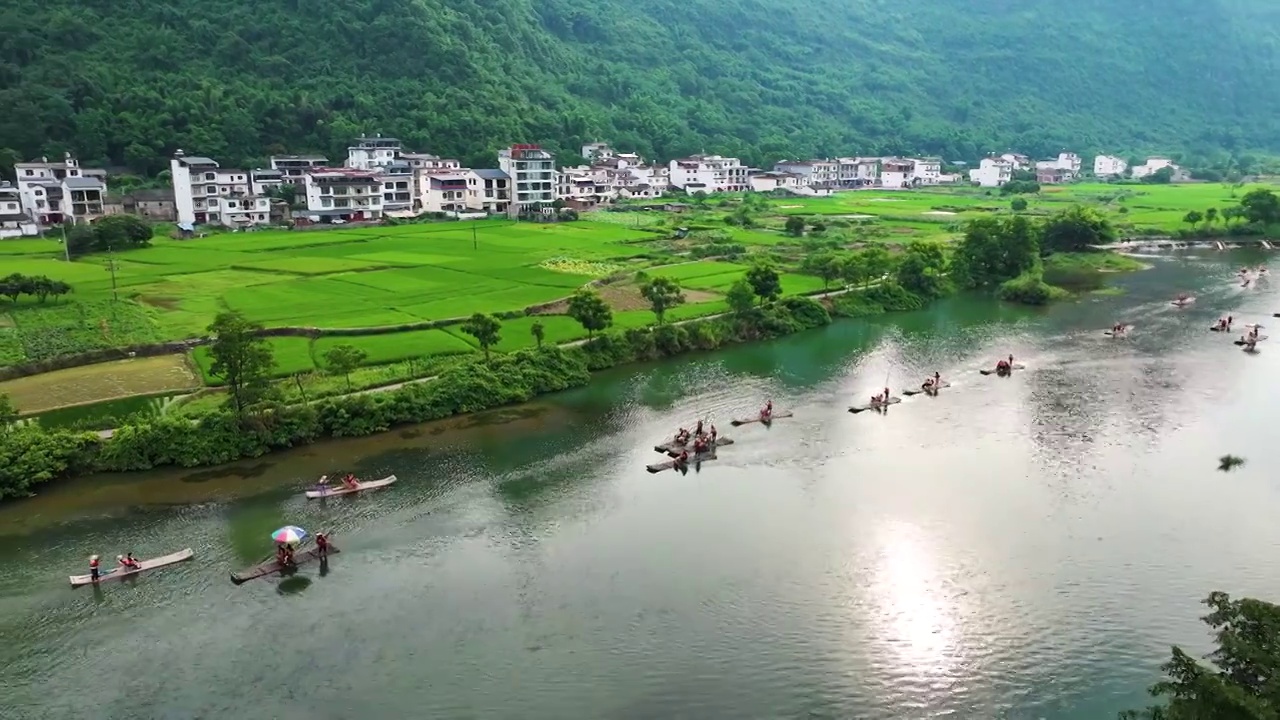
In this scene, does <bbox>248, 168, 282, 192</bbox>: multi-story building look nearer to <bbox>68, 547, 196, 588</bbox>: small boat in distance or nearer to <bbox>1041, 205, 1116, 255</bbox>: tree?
<bbox>68, 547, 196, 588</bbox>: small boat in distance

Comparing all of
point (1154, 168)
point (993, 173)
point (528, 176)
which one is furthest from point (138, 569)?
point (1154, 168)

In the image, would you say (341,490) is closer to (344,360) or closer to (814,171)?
(344,360)

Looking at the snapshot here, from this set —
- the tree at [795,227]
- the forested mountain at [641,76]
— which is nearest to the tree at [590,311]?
the tree at [795,227]

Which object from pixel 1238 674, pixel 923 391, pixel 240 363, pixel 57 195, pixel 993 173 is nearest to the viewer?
pixel 1238 674

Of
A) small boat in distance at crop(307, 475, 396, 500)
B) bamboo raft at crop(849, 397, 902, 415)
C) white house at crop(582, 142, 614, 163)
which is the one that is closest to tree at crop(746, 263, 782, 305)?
bamboo raft at crop(849, 397, 902, 415)

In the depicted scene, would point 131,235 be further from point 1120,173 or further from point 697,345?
point 1120,173

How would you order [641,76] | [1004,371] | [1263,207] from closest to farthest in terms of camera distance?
[1004,371] < [1263,207] < [641,76]
